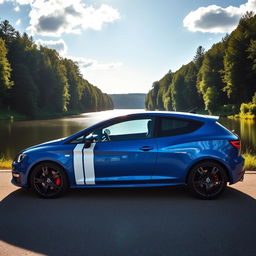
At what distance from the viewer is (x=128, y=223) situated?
4746 millimetres

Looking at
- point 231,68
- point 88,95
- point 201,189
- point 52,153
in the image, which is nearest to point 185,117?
point 201,189

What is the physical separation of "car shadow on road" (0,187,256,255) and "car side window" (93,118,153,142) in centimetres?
106

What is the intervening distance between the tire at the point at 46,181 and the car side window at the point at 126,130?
1.00 m

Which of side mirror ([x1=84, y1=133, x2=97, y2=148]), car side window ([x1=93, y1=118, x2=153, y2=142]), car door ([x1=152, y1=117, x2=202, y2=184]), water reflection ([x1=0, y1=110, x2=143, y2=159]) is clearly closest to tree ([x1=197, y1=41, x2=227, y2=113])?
water reflection ([x1=0, y1=110, x2=143, y2=159])

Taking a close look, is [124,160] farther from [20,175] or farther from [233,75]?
[233,75]

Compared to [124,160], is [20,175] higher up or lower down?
lower down

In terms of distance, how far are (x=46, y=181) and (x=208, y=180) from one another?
286cm

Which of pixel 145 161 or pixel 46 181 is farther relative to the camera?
pixel 46 181

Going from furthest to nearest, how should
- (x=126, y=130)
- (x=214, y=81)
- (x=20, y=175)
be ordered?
(x=214, y=81) < (x=126, y=130) < (x=20, y=175)

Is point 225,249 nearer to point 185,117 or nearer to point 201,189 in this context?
point 201,189

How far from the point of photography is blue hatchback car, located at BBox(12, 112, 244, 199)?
5.96 metres

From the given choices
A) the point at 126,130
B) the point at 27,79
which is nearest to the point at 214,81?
the point at 27,79

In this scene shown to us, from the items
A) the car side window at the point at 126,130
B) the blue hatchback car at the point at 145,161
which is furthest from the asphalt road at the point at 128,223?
the car side window at the point at 126,130

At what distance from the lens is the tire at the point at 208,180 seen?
6.02m
